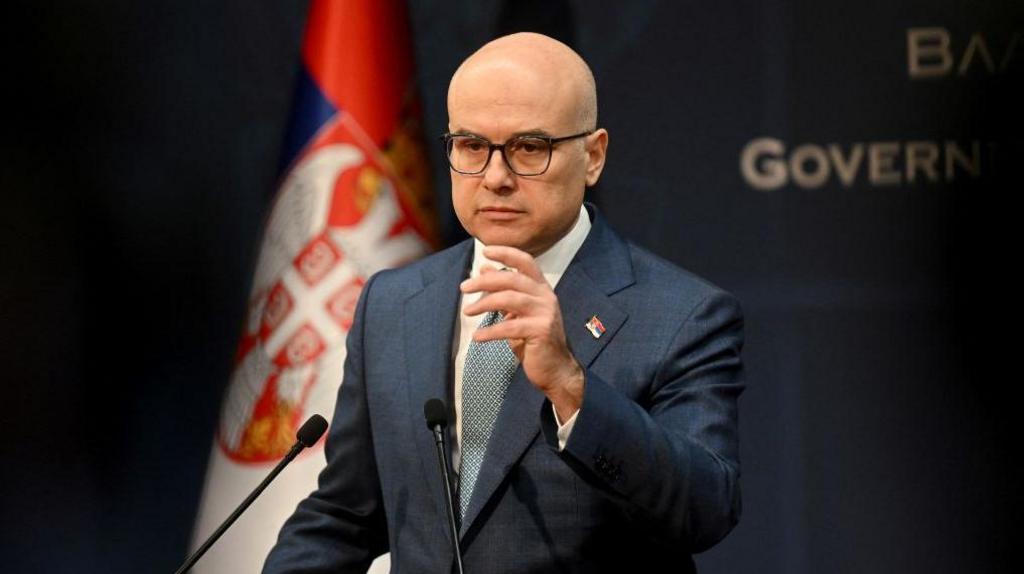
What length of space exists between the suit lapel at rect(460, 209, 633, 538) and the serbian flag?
52.4 inches

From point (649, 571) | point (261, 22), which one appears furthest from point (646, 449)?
point (261, 22)

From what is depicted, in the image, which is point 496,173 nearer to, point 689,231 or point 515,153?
point 515,153

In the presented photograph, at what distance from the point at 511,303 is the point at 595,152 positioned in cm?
56

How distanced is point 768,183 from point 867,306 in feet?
1.40

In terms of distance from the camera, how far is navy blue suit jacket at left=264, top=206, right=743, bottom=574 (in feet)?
6.22

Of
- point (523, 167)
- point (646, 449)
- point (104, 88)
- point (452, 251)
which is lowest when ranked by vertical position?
point (646, 449)

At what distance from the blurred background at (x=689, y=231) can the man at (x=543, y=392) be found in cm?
155

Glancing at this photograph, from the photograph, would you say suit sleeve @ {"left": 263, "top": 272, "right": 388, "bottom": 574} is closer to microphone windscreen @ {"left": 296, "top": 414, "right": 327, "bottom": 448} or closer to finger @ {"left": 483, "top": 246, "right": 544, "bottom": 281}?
microphone windscreen @ {"left": 296, "top": 414, "right": 327, "bottom": 448}

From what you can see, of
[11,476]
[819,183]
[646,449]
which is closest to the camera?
[646,449]

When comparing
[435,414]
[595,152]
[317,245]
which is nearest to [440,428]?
[435,414]

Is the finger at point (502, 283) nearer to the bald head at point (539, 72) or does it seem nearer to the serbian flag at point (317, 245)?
the bald head at point (539, 72)

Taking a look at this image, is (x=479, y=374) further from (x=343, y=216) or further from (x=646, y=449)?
(x=343, y=216)

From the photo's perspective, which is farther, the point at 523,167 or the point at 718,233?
the point at 718,233

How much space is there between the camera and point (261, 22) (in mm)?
4074
